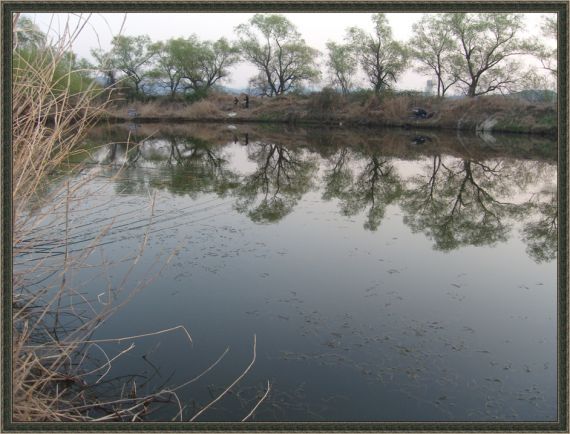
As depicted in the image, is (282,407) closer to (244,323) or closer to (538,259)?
(244,323)

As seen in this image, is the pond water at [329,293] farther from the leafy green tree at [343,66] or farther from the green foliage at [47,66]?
the leafy green tree at [343,66]

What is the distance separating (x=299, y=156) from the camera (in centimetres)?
1772

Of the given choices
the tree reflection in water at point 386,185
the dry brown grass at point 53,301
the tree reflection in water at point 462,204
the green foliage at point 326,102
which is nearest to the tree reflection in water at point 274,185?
the tree reflection in water at point 386,185

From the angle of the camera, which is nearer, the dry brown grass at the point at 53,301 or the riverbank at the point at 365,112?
the dry brown grass at the point at 53,301

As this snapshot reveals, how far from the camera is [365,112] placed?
35344mm

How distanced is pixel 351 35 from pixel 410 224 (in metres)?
35.1

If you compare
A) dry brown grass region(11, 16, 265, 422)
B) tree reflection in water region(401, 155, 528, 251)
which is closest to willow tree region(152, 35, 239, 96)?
tree reflection in water region(401, 155, 528, 251)

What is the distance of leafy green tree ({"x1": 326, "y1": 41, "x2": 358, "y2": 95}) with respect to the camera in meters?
39.8

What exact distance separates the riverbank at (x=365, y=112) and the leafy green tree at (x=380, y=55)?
265 centimetres

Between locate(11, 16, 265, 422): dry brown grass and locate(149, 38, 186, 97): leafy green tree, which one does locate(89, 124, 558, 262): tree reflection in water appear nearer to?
locate(11, 16, 265, 422): dry brown grass

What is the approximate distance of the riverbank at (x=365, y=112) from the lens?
92.1 feet

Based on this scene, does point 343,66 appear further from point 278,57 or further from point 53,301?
point 53,301

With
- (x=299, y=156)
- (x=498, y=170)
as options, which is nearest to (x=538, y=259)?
(x=498, y=170)

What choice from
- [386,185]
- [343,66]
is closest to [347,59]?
[343,66]
